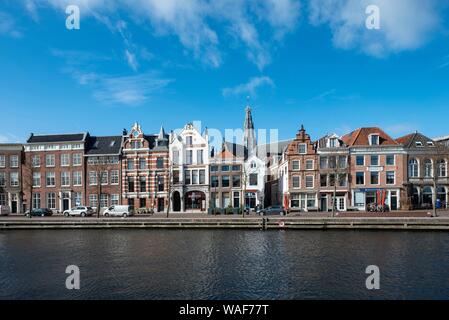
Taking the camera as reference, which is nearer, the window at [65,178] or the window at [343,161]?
the window at [343,161]

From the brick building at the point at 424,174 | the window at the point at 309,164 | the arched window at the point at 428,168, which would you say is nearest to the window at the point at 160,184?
the window at the point at 309,164

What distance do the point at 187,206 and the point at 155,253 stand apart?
31.7m

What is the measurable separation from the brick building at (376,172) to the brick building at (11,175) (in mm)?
61940

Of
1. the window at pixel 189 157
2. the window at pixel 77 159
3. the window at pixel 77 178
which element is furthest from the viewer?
the window at pixel 77 159

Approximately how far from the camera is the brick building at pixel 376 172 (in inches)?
2019

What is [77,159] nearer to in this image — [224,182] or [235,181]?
[224,182]

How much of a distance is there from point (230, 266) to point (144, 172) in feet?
131

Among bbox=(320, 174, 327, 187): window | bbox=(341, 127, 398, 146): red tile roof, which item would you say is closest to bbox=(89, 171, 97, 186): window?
bbox=(320, 174, 327, 187): window

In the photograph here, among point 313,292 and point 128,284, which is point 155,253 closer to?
point 128,284

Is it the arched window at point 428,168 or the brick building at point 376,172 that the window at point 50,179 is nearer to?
the brick building at point 376,172

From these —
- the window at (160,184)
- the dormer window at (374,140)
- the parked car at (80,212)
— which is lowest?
the parked car at (80,212)

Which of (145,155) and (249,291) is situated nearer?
(249,291)

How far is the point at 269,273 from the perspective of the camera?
61.1ft
